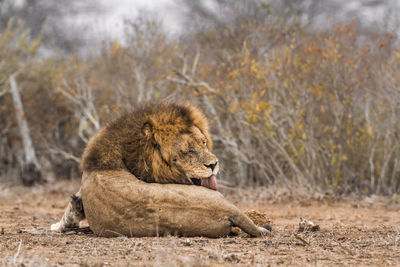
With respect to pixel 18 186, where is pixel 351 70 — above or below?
above

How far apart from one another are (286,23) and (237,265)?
1237 centimetres

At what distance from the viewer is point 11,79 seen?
1449 cm

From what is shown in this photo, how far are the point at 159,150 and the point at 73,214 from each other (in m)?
1.28

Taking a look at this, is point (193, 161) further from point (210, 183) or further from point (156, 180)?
point (156, 180)

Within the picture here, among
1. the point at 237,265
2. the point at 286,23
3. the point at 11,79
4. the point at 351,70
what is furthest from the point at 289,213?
the point at 11,79

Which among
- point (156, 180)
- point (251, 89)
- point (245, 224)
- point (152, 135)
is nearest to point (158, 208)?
point (156, 180)

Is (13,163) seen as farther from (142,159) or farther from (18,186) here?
(142,159)

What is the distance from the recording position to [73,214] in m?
4.86

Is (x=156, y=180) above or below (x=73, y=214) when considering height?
above

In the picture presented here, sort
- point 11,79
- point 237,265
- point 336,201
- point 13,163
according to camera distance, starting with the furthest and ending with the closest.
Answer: point 13,163, point 11,79, point 336,201, point 237,265

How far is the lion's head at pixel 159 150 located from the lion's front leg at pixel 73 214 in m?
0.46

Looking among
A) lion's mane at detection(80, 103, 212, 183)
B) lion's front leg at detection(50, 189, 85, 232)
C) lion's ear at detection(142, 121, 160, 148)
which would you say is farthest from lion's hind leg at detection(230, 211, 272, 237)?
lion's front leg at detection(50, 189, 85, 232)

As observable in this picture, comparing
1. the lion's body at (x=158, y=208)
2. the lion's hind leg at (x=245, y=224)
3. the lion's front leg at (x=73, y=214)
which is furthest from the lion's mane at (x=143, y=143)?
the lion's hind leg at (x=245, y=224)

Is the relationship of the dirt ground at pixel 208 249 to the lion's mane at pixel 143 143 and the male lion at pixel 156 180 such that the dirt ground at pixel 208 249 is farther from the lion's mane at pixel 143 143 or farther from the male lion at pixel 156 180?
the lion's mane at pixel 143 143
